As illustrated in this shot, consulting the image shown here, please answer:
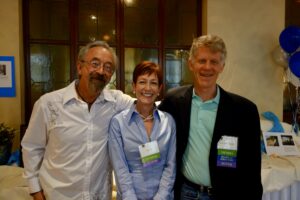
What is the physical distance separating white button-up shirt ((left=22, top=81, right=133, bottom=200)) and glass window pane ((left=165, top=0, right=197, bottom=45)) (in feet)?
7.34

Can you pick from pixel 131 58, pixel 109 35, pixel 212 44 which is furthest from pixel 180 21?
pixel 212 44

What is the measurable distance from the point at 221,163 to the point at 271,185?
1294mm

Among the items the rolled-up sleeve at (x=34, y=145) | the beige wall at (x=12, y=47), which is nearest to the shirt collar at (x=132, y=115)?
the rolled-up sleeve at (x=34, y=145)

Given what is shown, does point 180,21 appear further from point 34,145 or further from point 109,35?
point 34,145

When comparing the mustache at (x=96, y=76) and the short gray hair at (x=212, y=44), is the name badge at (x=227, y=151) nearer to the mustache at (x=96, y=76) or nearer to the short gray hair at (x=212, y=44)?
the short gray hair at (x=212, y=44)

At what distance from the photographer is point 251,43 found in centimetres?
359

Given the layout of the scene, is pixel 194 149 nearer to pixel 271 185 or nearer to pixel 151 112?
pixel 151 112

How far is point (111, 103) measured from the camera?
1.61m

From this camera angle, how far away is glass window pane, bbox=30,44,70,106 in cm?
318

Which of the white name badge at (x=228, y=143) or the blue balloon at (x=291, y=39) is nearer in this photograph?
the white name badge at (x=228, y=143)

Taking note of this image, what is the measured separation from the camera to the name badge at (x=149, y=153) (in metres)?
1.39

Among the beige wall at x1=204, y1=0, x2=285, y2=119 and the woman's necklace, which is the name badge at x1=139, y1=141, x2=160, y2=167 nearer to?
the woman's necklace

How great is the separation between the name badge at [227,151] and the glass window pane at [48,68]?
2361 millimetres

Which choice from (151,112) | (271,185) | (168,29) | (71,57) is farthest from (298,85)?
(71,57)
